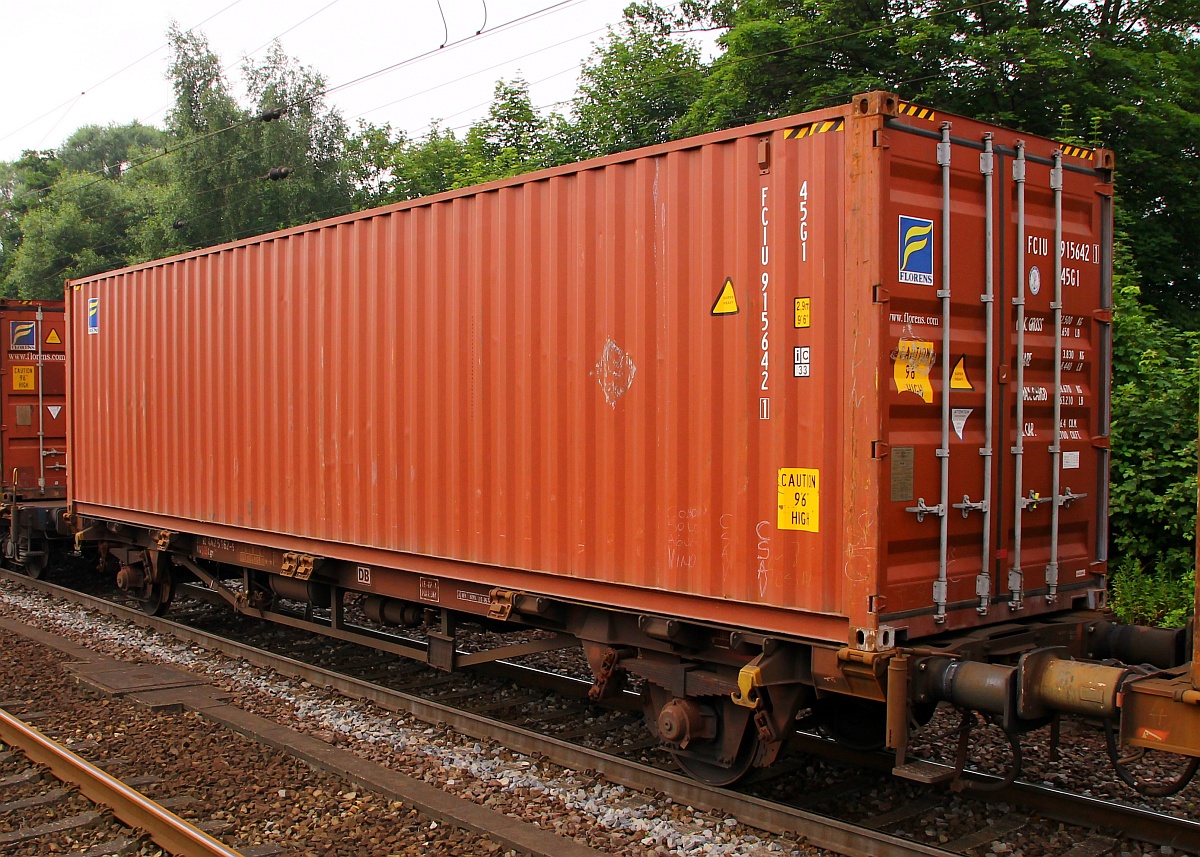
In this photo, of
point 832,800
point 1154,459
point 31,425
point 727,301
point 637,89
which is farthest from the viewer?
point 637,89

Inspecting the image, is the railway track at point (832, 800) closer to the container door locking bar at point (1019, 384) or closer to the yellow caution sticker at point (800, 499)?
the container door locking bar at point (1019, 384)

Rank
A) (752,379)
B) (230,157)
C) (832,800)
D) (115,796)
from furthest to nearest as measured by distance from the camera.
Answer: (230,157) < (832,800) < (115,796) < (752,379)

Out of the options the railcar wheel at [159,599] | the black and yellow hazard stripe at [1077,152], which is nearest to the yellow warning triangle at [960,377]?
the black and yellow hazard stripe at [1077,152]

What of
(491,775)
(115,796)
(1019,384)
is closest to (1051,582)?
(1019,384)

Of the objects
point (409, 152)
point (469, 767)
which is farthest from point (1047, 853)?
point (409, 152)

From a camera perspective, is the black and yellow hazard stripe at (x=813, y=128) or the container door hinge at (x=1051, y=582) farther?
the container door hinge at (x=1051, y=582)

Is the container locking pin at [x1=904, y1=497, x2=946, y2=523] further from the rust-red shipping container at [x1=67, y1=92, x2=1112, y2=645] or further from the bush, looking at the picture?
the bush

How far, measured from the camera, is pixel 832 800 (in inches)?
218

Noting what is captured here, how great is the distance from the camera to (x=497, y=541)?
6.56 meters

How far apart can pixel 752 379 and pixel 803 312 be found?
435mm

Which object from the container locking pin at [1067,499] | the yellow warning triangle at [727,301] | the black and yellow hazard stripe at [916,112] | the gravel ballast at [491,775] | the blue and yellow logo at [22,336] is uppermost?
the black and yellow hazard stripe at [916,112]

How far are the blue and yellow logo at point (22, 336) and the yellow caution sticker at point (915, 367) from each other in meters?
13.1

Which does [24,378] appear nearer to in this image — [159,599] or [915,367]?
[159,599]

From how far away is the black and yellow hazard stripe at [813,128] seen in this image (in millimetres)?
4743
